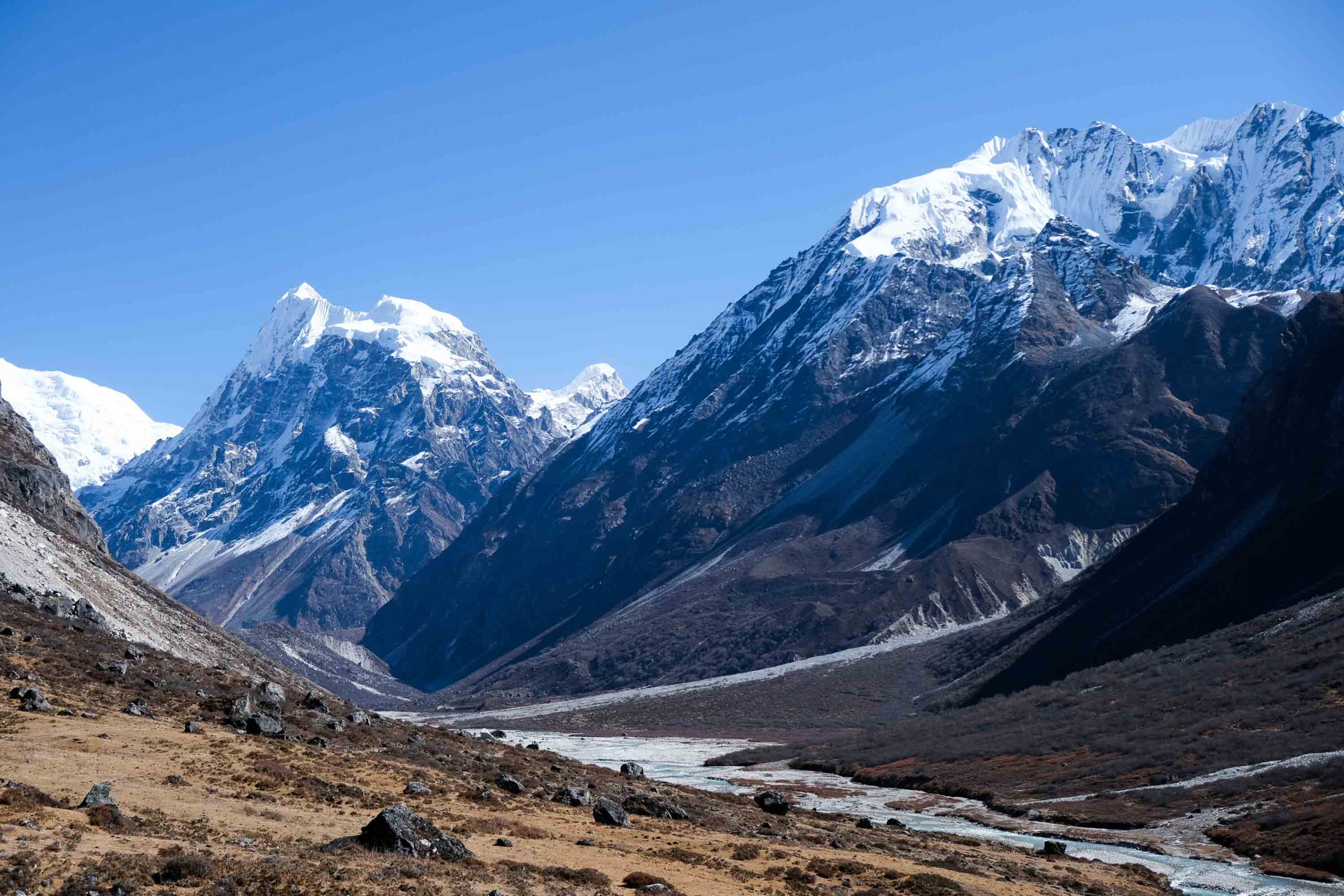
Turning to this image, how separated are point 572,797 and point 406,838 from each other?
62.7 feet

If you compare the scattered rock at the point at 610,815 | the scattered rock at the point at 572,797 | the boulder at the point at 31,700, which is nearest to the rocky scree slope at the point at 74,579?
the boulder at the point at 31,700

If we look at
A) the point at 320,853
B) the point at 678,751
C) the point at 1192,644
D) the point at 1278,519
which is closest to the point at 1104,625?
the point at 1278,519

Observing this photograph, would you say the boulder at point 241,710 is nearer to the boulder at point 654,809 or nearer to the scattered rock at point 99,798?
the scattered rock at point 99,798

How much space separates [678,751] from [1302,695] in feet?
345

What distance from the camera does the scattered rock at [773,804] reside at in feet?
230

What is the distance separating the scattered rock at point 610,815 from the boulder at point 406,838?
1356 cm

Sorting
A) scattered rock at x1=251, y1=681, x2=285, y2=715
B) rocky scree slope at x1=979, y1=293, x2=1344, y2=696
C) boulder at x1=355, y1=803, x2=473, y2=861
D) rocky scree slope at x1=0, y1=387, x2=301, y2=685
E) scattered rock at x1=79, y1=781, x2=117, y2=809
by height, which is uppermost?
rocky scree slope at x1=979, y1=293, x2=1344, y2=696

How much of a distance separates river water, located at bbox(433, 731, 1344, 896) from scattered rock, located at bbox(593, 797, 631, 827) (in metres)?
29.9

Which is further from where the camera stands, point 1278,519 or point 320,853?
point 1278,519

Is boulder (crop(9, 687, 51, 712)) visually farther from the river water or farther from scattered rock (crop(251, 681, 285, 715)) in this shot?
the river water

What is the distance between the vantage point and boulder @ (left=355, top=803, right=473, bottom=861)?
3709 cm

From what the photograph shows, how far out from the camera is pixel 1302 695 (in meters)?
105

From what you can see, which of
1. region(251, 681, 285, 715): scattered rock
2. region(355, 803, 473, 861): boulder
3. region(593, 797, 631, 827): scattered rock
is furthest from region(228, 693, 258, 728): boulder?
region(355, 803, 473, 861): boulder

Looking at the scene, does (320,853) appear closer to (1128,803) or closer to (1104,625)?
(1128,803)
